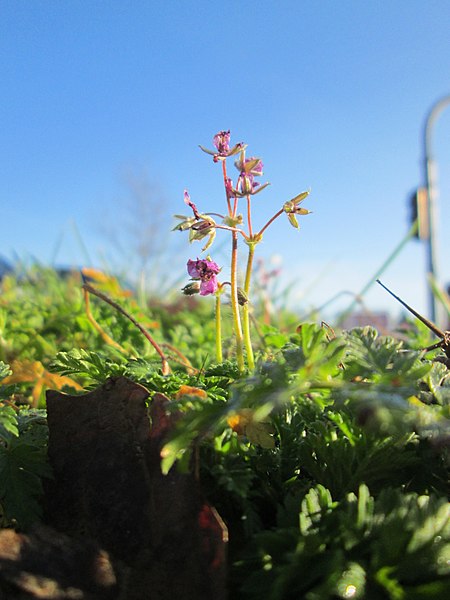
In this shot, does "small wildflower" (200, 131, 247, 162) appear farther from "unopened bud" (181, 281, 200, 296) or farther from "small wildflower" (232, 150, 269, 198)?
"unopened bud" (181, 281, 200, 296)

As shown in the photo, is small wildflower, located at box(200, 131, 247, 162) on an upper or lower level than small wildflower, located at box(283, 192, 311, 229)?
upper

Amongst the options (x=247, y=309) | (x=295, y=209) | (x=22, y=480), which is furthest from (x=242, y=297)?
(x=22, y=480)

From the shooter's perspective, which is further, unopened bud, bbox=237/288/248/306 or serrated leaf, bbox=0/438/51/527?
unopened bud, bbox=237/288/248/306

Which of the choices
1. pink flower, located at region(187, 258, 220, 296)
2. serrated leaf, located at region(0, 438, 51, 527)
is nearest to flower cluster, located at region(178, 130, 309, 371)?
pink flower, located at region(187, 258, 220, 296)

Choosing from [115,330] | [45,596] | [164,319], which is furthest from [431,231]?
[45,596]

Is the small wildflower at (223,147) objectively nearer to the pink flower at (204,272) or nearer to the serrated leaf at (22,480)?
the pink flower at (204,272)

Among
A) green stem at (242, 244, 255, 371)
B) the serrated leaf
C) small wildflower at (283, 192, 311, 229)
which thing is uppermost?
small wildflower at (283, 192, 311, 229)

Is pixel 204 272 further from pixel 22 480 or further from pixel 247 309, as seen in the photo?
pixel 22 480
